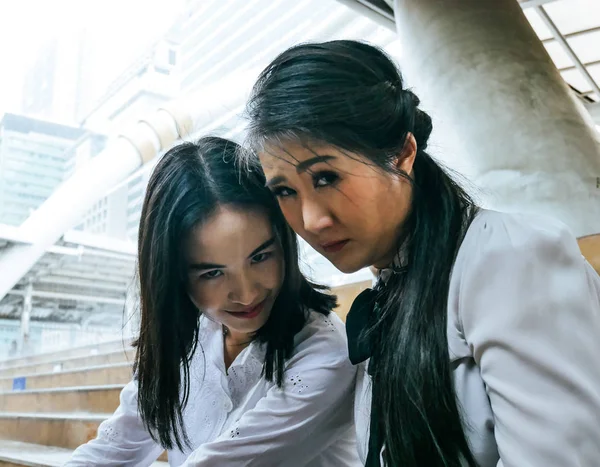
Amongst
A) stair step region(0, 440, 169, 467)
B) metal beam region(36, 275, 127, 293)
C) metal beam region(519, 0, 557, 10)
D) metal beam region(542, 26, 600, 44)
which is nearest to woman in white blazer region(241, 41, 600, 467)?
stair step region(0, 440, 169, 467)

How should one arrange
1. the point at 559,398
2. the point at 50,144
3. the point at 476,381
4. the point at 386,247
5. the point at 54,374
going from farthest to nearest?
the point at 50,144 < the point at 54,374 < the point at 386,247 < the point at 476,381 < the point at 559,398

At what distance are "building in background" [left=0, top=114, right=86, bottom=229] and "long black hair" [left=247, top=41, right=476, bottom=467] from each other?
4.98 meters

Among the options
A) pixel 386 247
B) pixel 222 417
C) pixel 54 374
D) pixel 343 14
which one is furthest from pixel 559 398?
pixel 343 14

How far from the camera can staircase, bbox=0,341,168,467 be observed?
2156mm

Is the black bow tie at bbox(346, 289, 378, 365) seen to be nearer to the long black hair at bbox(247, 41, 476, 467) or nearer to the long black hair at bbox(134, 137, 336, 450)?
the long black hair at bbox(247, 41, 476, 467)

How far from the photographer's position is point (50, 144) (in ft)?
18.2

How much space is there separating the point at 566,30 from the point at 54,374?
14.0 ft

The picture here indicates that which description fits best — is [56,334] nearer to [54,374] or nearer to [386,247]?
[54,374]

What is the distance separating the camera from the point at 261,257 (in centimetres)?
96

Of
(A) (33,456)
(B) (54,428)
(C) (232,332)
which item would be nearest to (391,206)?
(C) (232,332)

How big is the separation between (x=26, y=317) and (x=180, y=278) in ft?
19.5

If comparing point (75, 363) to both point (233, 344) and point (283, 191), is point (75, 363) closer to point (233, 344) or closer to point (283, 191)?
point (233, 344)

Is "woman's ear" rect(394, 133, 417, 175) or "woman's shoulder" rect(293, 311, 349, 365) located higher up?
"woman's ear" rect(394, 133, 417, 175)

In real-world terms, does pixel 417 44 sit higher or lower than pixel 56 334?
higher
